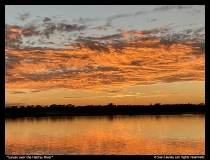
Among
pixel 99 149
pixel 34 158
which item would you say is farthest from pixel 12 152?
pixel 34 158

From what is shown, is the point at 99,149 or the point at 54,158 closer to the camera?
the point at 54,158

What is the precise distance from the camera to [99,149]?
29.8 meters

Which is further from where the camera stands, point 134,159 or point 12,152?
point 12,152
